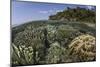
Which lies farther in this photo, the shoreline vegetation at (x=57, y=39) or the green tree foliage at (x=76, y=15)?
the green tree foliage at (x=76, y=15)

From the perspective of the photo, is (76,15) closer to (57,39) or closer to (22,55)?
(57,39)

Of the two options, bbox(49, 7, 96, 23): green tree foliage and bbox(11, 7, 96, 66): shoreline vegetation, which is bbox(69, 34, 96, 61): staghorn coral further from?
bbox(49, 7, 96, 23): green tree foliage

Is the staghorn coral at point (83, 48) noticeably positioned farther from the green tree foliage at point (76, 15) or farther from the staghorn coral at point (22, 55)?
the staghorn coral at point (22, 55)

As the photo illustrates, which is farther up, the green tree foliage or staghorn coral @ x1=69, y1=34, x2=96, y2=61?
the green tree foliage

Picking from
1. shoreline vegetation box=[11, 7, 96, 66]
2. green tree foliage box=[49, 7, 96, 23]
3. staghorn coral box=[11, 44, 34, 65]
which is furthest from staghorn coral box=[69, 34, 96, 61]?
staghorn coral box=[11, 44, 34, 65]

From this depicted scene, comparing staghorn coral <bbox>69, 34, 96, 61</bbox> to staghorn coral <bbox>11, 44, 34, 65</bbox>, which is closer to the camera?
staghorn coral <bbox>11, 44, 34, 65</bbox>

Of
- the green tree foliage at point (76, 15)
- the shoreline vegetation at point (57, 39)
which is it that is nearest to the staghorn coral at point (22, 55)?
the shoreline vegetation at point (57, 39)

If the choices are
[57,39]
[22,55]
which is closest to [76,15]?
[57,39]
